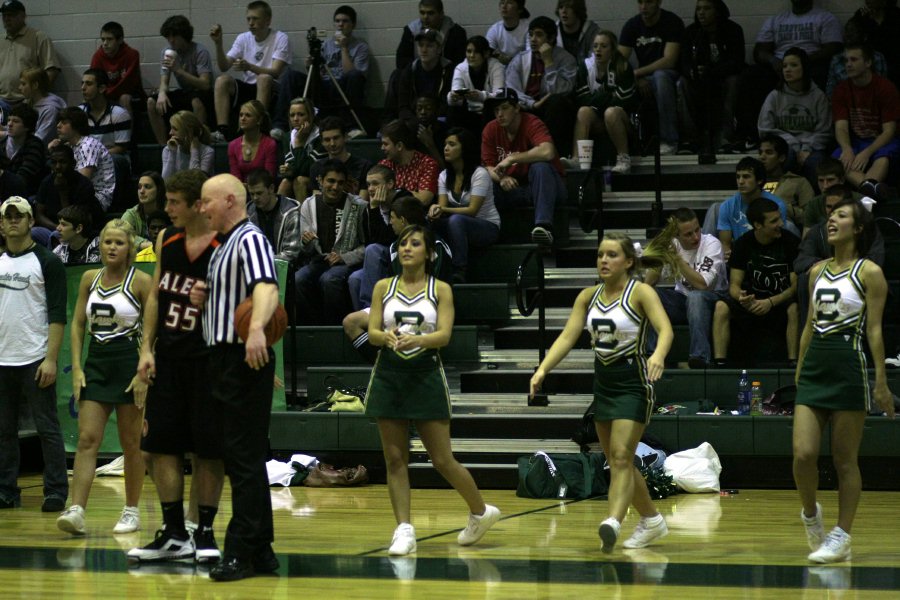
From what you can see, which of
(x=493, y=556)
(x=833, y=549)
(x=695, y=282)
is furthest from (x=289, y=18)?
(x=833, y=549)

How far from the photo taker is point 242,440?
223 inches

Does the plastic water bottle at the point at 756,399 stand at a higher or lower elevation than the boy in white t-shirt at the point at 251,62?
lower

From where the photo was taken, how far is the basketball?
555 cm

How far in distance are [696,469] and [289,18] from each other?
26.7 feet

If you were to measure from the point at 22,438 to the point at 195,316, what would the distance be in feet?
16.1

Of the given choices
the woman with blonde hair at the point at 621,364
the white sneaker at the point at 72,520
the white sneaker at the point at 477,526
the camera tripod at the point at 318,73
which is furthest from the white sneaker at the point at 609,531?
the camera tripod at the point at 318,73

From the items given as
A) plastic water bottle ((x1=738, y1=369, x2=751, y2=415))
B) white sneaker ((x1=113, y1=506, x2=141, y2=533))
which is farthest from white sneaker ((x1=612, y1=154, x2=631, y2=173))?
white sneaker ((x1=113, y1=506, x2=141, y2=533))

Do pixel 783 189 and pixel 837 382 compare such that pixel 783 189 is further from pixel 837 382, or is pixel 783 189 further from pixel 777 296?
pixel 837 382

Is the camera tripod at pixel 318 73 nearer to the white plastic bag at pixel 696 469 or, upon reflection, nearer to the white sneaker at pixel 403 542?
the white plastic bag at pixel 696 469

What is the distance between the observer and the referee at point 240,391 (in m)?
5.64

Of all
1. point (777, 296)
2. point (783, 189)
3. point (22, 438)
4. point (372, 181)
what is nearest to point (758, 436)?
point (777, 296)

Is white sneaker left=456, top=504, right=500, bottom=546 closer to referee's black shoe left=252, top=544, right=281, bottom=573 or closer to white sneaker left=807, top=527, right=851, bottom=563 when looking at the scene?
referee's black shoe left=252, top=544, right=281, bottom=573

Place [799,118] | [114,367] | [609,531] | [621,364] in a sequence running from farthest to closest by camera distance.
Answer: [799,118], [114,367], [621,364], [609,531]

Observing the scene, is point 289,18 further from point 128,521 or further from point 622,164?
point 128,521
